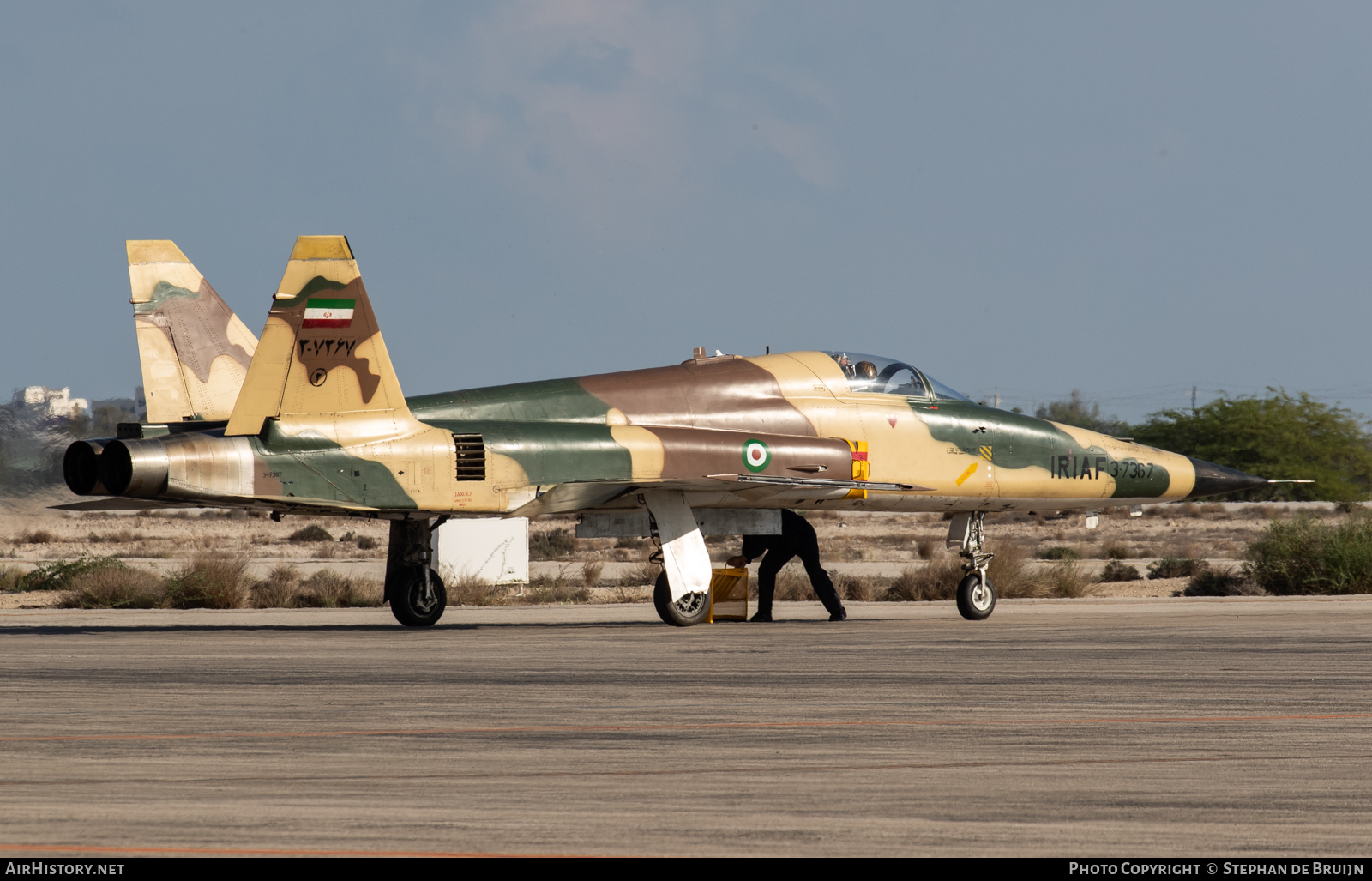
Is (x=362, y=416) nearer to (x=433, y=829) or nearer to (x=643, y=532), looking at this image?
(x=643, y=532)

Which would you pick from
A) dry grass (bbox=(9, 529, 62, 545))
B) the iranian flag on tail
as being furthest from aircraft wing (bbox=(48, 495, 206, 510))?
dry grass (bbox=(9, 529, 62, 545))

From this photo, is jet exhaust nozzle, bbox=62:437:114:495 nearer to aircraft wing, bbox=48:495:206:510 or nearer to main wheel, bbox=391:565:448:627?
aircraft wing, bbox=48:495:206:510

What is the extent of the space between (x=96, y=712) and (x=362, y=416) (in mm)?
6656

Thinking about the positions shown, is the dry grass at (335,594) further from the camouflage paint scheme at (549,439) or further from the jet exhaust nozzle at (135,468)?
the jet exhaust nozzle at (135,468)

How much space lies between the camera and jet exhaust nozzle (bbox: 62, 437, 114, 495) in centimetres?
1523

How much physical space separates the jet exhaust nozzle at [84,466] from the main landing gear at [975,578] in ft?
33.9

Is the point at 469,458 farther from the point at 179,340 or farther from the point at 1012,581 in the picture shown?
the point at 1012,581

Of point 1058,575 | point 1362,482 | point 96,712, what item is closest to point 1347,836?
point 96,712

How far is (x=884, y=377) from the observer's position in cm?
2025

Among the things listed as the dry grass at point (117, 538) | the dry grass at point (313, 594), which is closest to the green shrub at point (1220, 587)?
the dry grass at point (313, 594)

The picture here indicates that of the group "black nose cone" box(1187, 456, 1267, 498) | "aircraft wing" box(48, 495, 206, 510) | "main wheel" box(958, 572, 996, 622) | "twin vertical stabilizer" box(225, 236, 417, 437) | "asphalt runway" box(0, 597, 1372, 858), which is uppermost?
"twin vertical stabilizer" box(225, 236, 417, 437)

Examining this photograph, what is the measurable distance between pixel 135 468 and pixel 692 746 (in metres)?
8.34

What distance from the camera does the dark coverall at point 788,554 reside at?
65.7ft

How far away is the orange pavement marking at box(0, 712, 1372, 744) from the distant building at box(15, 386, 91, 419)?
15.0 m
